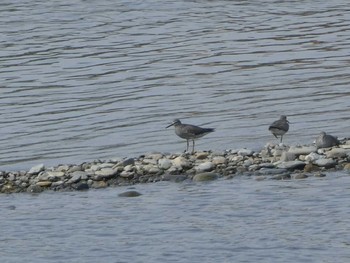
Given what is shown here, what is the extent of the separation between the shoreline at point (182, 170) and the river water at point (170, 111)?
415mm

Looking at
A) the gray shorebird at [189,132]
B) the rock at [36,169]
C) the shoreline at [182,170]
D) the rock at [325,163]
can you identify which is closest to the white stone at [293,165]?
the shoreline at [182,170]

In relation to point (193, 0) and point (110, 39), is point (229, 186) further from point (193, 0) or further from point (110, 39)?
point (193, 0)

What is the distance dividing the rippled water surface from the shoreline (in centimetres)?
35

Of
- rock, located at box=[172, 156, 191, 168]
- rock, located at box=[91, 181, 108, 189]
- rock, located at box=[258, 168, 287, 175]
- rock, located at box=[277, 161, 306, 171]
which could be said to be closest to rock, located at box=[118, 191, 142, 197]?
rock, located at box=[91, 181, 108, 189]

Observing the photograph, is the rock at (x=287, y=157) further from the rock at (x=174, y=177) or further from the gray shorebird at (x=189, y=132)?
the gray shorebird at (x=189, y=132)

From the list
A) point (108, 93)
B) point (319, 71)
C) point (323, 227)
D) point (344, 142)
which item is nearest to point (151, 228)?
point (323, 227)

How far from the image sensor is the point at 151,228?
1691cm

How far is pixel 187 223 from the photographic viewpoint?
17062 mm

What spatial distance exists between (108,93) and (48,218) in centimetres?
1370

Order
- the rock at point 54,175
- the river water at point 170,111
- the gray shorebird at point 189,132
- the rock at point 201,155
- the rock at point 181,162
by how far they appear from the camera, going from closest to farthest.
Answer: the river water at point 170,111, the rock at point 54,175, the rock at point 181,162, the rock at point 201,155, the gray shorebird at point 189,132

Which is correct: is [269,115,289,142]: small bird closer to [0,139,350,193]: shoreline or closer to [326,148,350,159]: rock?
[0,139,350,193]: shoreline

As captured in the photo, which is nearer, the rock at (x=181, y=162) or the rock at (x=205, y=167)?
the rock at (x=205, y=167)

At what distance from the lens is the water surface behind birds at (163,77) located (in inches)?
992

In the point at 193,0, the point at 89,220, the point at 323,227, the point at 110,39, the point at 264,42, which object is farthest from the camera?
the point at 193,0
